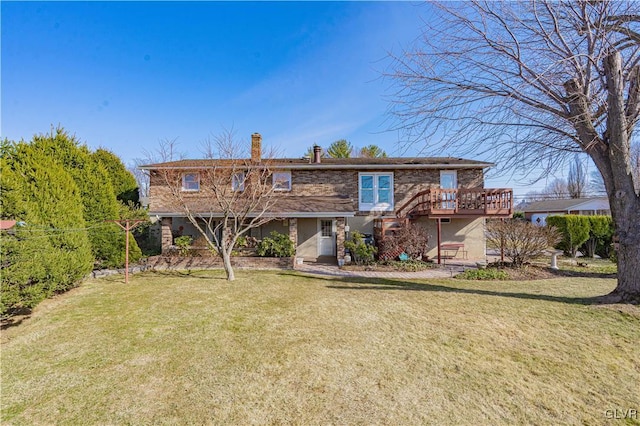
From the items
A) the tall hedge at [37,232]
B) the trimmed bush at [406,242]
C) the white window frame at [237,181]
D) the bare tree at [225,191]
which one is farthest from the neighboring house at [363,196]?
the tall hedge at [37,232]

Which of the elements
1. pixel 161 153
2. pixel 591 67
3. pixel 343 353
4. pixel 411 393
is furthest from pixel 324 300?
pixel 161 153

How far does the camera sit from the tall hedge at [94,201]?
1120 cm

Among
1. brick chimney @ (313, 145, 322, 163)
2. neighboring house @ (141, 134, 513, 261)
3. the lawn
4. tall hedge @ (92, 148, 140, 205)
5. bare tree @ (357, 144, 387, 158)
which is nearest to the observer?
the lawn

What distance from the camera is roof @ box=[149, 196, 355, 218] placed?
13.3 metres

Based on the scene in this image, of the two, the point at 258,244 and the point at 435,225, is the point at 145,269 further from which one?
the point at 435,225

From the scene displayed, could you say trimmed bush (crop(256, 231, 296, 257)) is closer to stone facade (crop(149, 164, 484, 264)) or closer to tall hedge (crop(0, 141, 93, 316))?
stone facade (crop(149, 164, 484, 264))

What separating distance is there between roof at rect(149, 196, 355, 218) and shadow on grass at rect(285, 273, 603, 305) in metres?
3.56

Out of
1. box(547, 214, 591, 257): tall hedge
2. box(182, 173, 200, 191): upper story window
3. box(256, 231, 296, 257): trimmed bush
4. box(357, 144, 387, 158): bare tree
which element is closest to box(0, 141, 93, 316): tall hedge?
box(256, 231, 296, 257): trimmed bush

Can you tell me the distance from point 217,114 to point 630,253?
14869 mm

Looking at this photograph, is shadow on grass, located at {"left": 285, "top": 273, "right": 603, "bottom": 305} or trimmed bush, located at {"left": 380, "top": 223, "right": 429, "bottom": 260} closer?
shadow on grass, located at {"left": 285, "top": 273, "right": 603, "bottom": 305}

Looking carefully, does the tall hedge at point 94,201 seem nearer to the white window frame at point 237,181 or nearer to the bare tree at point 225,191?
the bare tree at point 225,191

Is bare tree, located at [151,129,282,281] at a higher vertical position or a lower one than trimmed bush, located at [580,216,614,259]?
higher

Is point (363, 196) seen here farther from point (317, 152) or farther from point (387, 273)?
point (387, 273)

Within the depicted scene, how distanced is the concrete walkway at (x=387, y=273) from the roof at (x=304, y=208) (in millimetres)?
2584
